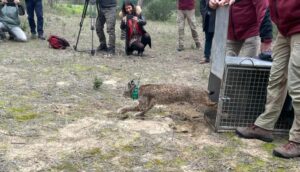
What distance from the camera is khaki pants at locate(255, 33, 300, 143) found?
3.87 m

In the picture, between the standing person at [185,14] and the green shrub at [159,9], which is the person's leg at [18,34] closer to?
the standing person at [185,14]

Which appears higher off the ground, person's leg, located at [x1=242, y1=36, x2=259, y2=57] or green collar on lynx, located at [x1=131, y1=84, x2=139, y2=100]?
person's leg, located at [x1=242, y1=36, x2=259, y2=57]

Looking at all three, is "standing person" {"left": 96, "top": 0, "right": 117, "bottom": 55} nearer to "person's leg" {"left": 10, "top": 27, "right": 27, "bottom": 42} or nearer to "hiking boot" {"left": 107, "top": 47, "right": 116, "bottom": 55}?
"hiking boot" {"left": 107, "top": 47, "right": 116, "bottom": 55}

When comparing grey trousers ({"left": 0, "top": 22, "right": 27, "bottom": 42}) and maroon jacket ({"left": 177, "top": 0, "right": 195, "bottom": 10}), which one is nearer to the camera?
grey trousers ({"left": 0, "top": 22, "right": 27, "bottom": 42})

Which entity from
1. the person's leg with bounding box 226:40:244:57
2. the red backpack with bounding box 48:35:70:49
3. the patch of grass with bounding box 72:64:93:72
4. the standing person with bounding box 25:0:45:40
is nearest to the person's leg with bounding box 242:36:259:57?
the person's leg with bounding box 226:40:244:57

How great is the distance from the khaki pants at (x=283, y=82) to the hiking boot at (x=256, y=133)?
52 mm

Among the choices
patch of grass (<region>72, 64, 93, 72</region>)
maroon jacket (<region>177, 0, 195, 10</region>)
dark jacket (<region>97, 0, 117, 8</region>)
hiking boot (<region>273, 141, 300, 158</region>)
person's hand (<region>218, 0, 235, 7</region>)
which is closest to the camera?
hiking boot (<region>273, 141, 300, 158</region>)

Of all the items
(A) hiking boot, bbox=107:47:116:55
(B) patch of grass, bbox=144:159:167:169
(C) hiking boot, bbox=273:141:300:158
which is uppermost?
(A) hiking boot, bbox=107:47:116:55

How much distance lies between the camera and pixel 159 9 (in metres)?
16.6

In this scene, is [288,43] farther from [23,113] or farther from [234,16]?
[23,113]

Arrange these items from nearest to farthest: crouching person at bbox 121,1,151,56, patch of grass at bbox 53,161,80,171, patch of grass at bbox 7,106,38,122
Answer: patch of grass at bbox 53,161,80,171 < patch of grass at bbox 7,106,38,122 < crouching person at bbox 121,1,151,56

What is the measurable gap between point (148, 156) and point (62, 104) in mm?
1847

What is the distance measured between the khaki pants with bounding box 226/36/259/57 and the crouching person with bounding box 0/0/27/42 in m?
5.97

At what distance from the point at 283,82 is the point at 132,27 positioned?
536 cm
